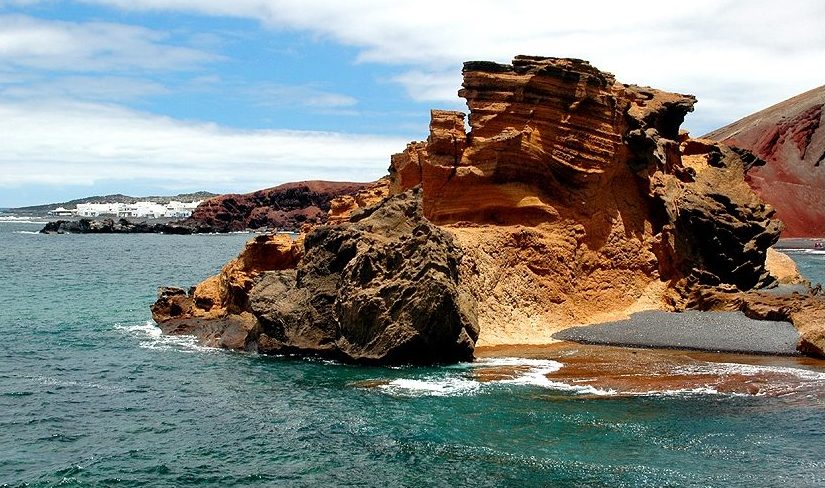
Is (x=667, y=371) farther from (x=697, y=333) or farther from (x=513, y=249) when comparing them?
(x=513, y=249)

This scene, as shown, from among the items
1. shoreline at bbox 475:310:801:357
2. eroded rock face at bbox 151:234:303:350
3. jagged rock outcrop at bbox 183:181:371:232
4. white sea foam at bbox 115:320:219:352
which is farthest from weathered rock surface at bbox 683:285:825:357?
jagged rock outcrop at bbox 183:181:371:232

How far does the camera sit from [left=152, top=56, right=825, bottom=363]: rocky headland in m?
25.5

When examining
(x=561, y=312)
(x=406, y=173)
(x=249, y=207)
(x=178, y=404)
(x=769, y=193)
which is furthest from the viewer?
(x=249, y=207)

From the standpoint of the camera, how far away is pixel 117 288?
176 ft

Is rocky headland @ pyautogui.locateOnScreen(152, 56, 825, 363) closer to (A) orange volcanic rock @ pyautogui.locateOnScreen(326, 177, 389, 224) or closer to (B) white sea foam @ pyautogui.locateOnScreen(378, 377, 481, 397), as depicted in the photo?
(B) white sea foam @ pyautogui.locateOnScreen(378, 377, 481, 397)

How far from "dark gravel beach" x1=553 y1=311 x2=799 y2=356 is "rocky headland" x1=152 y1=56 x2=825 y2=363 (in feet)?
2.28

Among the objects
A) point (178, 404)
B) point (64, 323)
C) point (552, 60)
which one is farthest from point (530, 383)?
point (64, 323)

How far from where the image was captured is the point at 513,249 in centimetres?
3022

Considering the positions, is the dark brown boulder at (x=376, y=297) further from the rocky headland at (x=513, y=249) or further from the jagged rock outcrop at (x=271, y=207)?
the jagged rock outcrop at (x=271, y=207)

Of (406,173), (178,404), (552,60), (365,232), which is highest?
(552,60)

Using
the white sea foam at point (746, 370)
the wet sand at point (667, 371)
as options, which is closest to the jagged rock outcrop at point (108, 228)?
Answer: the wet sand at point (667, 371)

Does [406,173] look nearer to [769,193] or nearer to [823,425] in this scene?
[823,425]

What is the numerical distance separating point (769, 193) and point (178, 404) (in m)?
98.3

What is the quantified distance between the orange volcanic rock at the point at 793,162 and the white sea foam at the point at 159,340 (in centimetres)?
8623
